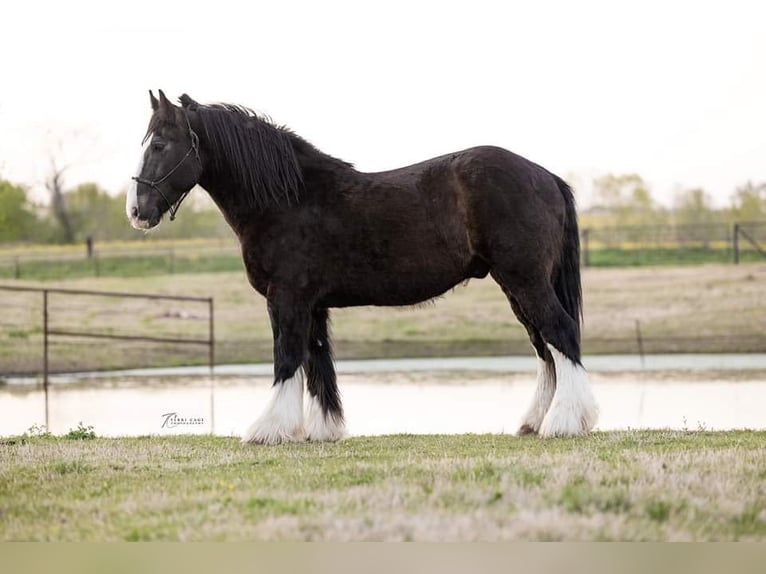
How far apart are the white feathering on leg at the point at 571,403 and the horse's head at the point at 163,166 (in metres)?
3.34

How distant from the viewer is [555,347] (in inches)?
329

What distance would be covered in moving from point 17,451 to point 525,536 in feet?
15.8

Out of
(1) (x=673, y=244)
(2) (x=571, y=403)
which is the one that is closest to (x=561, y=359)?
(2) (x=571, y=403)

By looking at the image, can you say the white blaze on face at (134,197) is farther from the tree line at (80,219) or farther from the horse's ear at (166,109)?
the tree line at (80,219)

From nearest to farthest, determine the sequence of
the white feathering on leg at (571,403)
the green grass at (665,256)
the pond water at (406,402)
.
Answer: the white feathering on leg at (571,403) → the pond water at (406,402) → the green grass at (665,256)

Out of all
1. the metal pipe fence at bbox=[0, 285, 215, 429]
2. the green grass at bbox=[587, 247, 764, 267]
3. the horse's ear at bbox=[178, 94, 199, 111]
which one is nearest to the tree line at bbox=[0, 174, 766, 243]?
the green grass at bbox=[587, 247, 764, 267]

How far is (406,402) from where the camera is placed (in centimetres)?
1327

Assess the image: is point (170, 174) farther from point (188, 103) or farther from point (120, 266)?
point (120, 266)

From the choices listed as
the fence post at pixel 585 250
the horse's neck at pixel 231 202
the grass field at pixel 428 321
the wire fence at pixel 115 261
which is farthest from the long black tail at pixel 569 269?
the wire fence at pixel 115 261

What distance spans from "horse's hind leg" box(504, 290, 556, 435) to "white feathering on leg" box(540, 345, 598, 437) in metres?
0.38

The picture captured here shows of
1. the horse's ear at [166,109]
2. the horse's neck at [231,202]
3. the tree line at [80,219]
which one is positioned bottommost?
the horse's neck at [231,202]

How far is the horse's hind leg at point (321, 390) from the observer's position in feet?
28.7

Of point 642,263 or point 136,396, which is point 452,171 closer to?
A: point 136,396

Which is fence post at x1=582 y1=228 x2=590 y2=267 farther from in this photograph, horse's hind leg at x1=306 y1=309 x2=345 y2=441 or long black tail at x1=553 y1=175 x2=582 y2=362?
horse's hind leg at x1=306 y1=309 x2=345 y2=441
